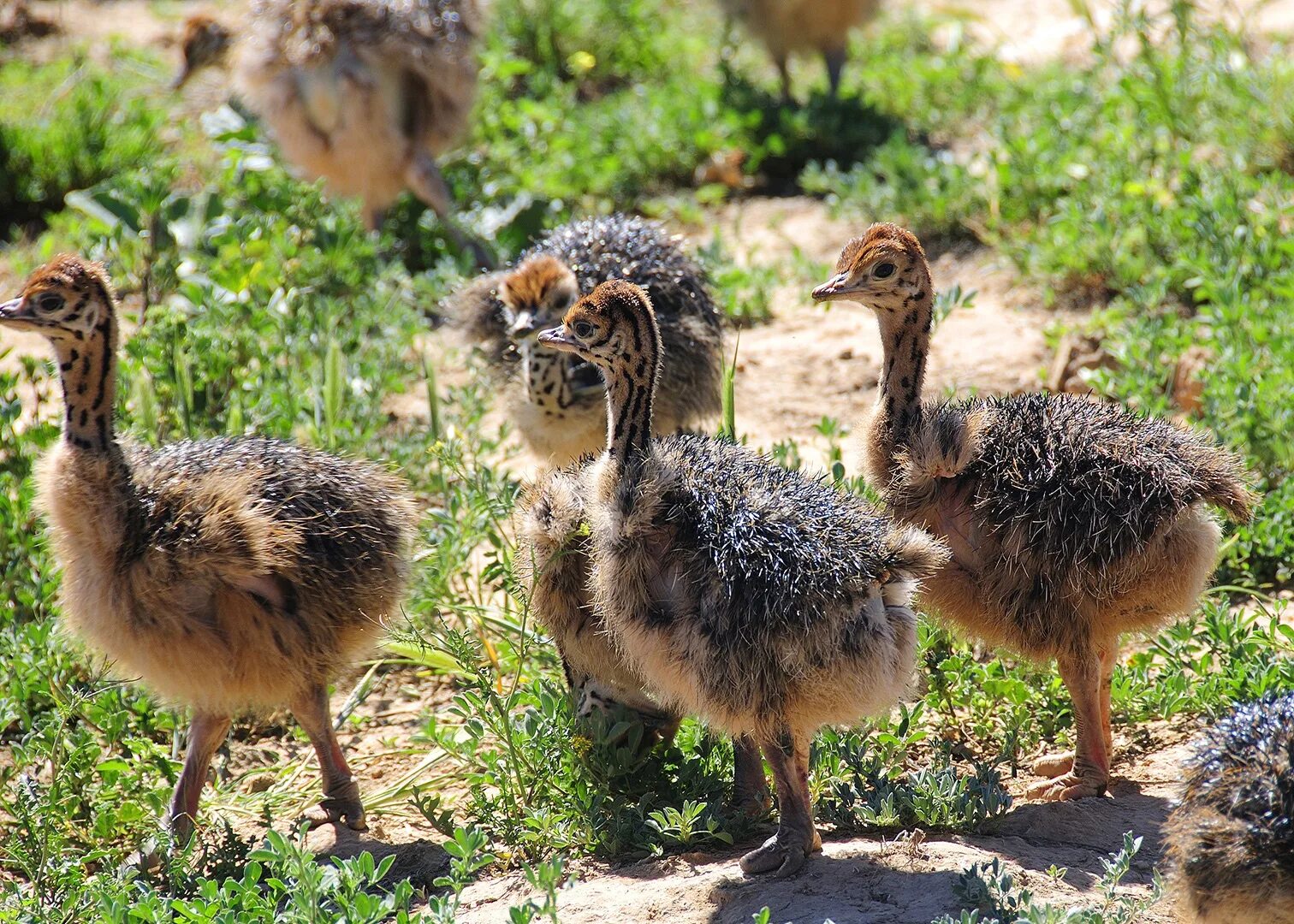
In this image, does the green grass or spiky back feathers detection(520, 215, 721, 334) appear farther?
spiky back feathers detection(520, 215, 721, 334)

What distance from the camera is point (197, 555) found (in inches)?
175

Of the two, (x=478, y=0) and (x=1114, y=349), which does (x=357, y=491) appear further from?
(x=478, y=0)

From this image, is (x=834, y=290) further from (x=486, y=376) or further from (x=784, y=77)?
(x=784, y=77)

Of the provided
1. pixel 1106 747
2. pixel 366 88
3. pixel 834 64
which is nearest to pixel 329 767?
pixel 1106 747

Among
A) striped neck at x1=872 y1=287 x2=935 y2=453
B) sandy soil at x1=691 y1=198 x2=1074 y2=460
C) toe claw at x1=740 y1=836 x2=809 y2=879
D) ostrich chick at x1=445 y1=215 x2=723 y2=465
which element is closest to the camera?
toe claw at x1=740 y1=836 x2=809 y2=879

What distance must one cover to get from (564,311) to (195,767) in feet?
7.66

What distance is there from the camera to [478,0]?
994 centimetres

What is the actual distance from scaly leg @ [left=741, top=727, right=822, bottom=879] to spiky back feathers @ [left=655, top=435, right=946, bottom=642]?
385mm

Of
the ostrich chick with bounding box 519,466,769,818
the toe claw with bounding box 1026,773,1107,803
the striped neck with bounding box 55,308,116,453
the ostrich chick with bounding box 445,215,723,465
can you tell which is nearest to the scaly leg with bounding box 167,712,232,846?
the striped neck with bounding box 55,308,116,453

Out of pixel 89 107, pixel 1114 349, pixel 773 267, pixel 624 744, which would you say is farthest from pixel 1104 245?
pixel 89 107

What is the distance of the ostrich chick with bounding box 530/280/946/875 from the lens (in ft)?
13.1

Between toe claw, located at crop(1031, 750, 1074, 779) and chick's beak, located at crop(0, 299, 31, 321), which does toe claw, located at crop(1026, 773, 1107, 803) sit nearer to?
toe claw, located at crop(1031, 750, 1074, 779)

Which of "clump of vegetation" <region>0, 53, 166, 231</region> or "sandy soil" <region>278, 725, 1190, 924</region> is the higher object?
"clump of vegetation" <region>0, 53, 166, 231</region>

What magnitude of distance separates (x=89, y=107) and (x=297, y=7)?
113 inches
